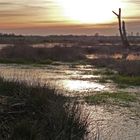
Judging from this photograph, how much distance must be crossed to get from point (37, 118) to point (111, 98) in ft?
21.1

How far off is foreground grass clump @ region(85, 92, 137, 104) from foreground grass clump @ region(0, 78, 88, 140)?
4084mm

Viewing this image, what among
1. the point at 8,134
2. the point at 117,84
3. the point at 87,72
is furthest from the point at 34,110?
the point at 87,72

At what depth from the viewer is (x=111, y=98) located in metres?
15.7

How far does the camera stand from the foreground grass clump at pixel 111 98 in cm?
1490

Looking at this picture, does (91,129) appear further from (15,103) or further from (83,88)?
(83,88)

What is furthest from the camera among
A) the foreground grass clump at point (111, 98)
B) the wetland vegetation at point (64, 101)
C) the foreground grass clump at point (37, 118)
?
the foreground grass clump at point (111, 98)

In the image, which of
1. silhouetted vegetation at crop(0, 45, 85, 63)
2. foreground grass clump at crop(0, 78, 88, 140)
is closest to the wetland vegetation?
foreground grass clump at crop(0, 78, 88, 140)

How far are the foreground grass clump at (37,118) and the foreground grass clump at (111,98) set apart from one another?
4.08 metres

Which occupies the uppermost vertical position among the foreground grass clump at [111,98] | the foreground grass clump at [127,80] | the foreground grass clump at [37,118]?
the foreground grass clump at [37,118]

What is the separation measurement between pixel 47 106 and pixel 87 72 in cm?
1587

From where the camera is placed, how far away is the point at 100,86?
19.3 meters

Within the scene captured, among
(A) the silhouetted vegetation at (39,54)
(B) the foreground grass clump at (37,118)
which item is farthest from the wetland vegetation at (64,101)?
(A) the silhouetted vegetation at (39,54)

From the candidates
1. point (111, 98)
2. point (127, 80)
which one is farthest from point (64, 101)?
point (127, 80)

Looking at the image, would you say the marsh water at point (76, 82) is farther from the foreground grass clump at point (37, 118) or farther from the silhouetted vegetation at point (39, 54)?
the silhouetted vegetation at point (39, 54)
